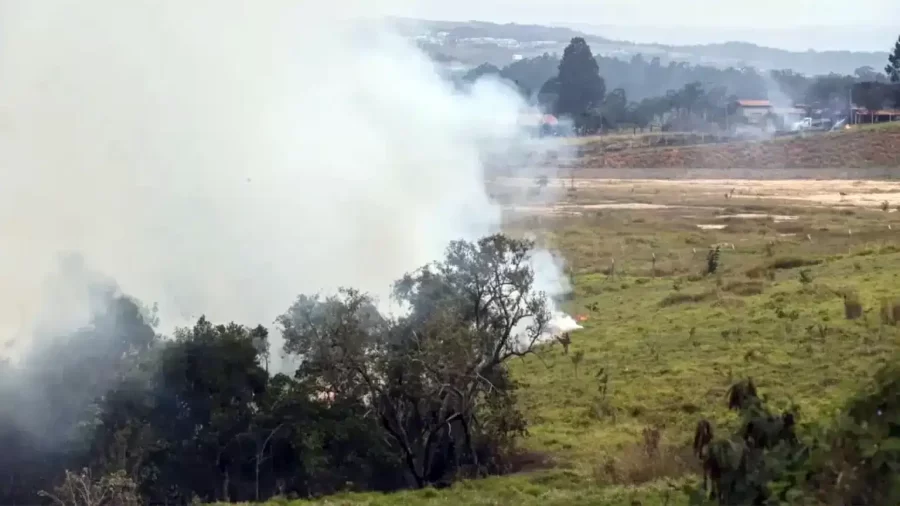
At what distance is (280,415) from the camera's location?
18516 mm

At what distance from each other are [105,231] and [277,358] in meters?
6.47

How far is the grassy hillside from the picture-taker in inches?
2854

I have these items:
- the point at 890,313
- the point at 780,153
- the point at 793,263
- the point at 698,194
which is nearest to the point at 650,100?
the point at 780,153

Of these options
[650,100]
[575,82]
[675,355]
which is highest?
[575,82]

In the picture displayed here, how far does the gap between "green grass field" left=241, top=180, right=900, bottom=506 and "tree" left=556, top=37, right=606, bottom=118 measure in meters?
63.3

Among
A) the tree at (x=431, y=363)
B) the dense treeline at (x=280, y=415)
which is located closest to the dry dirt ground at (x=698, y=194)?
the tree at (x=431, y=363)

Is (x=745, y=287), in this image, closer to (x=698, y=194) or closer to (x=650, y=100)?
(x=698, y=194)

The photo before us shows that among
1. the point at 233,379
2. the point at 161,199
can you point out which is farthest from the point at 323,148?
the point at 233,379

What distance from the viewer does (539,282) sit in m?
35.2

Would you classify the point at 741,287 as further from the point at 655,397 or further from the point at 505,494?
the point at 505,494

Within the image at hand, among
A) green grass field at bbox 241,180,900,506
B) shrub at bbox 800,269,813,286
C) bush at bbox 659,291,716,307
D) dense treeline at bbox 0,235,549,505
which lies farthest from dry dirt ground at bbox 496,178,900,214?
dense treeline at bbox 0,235,549,505

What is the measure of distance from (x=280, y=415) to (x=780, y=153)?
211 feet

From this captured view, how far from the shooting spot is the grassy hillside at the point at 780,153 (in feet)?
238

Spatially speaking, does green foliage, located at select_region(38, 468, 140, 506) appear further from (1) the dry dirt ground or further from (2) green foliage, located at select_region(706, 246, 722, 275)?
(1) the dry dirt ground
